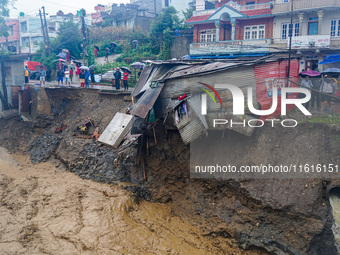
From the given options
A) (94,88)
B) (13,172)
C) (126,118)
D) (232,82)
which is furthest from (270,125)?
(13,172)

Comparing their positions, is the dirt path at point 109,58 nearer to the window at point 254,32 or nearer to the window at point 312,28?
the window at point 254,32

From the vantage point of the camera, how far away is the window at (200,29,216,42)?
23102mm

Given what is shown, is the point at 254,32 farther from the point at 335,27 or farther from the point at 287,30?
the point at 335,27

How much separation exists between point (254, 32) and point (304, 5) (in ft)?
11.8

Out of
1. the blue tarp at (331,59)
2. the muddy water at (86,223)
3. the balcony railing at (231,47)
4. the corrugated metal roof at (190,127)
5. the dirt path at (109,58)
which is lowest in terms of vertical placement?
the muddy water at (86,223)

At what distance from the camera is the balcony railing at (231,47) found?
19922 millimetres

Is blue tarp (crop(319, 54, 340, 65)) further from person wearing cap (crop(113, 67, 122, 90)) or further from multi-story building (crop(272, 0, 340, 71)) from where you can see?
person wearing cap (crop(113, 67, 122, 90))

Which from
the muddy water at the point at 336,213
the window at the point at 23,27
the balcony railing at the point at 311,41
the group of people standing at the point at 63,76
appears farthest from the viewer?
the window at the point at 23,27

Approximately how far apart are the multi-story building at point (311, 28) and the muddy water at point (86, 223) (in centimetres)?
1229

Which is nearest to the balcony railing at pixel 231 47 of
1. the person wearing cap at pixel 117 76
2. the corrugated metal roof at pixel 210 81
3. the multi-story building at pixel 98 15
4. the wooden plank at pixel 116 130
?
the person wearing cap at pixel 117 76

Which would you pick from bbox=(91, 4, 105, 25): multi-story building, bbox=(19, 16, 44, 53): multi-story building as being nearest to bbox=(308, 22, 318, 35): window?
bbox=(91, 4, 105, 25): multi-story building

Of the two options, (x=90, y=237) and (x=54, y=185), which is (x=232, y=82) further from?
(x=54, y=185)

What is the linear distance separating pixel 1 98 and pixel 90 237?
520 inches

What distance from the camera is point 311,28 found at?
1961 cm
